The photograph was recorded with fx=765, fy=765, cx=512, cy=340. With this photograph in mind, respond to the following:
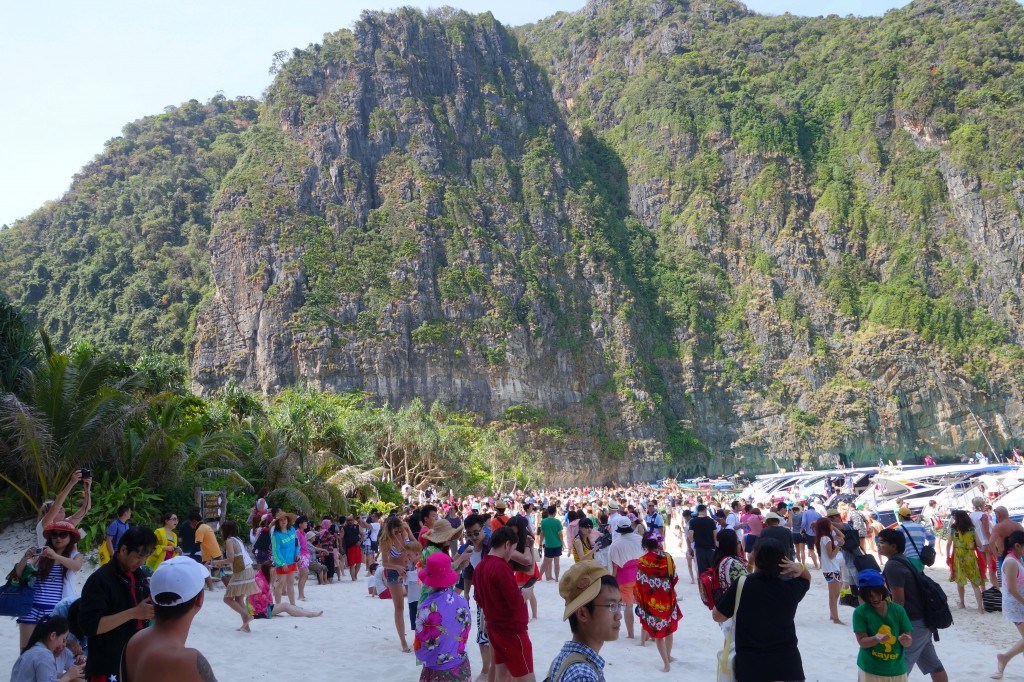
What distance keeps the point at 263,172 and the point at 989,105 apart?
6870cm

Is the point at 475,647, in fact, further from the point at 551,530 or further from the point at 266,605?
the point at 551,530

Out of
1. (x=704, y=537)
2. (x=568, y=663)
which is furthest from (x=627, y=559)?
(x=568, y=663)

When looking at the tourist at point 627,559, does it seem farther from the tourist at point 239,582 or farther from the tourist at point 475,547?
Answer: the tourist at point 239,582

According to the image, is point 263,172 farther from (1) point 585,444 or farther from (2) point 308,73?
(1) point 585,444

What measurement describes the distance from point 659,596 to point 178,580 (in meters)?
5.84

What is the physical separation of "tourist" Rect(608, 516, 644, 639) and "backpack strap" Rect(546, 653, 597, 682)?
6.49 metres

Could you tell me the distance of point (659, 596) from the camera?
780cm

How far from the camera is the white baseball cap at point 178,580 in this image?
2.92 metres

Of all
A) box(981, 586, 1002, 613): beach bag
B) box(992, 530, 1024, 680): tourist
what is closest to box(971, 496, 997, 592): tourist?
box(981, 586, 1002, 613): beach bag

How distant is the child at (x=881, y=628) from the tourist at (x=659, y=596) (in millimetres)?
2958

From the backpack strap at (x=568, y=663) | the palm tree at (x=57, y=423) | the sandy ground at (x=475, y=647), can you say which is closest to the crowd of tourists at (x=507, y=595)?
the backpack strap at (x=568, y=663)

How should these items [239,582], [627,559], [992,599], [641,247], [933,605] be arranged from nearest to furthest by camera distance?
[933,605] < [239,582] < [627,559] < [992,599] < [641,247]

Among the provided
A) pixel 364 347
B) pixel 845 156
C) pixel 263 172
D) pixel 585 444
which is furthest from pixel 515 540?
pixel 845 156

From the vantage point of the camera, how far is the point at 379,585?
375 inches
